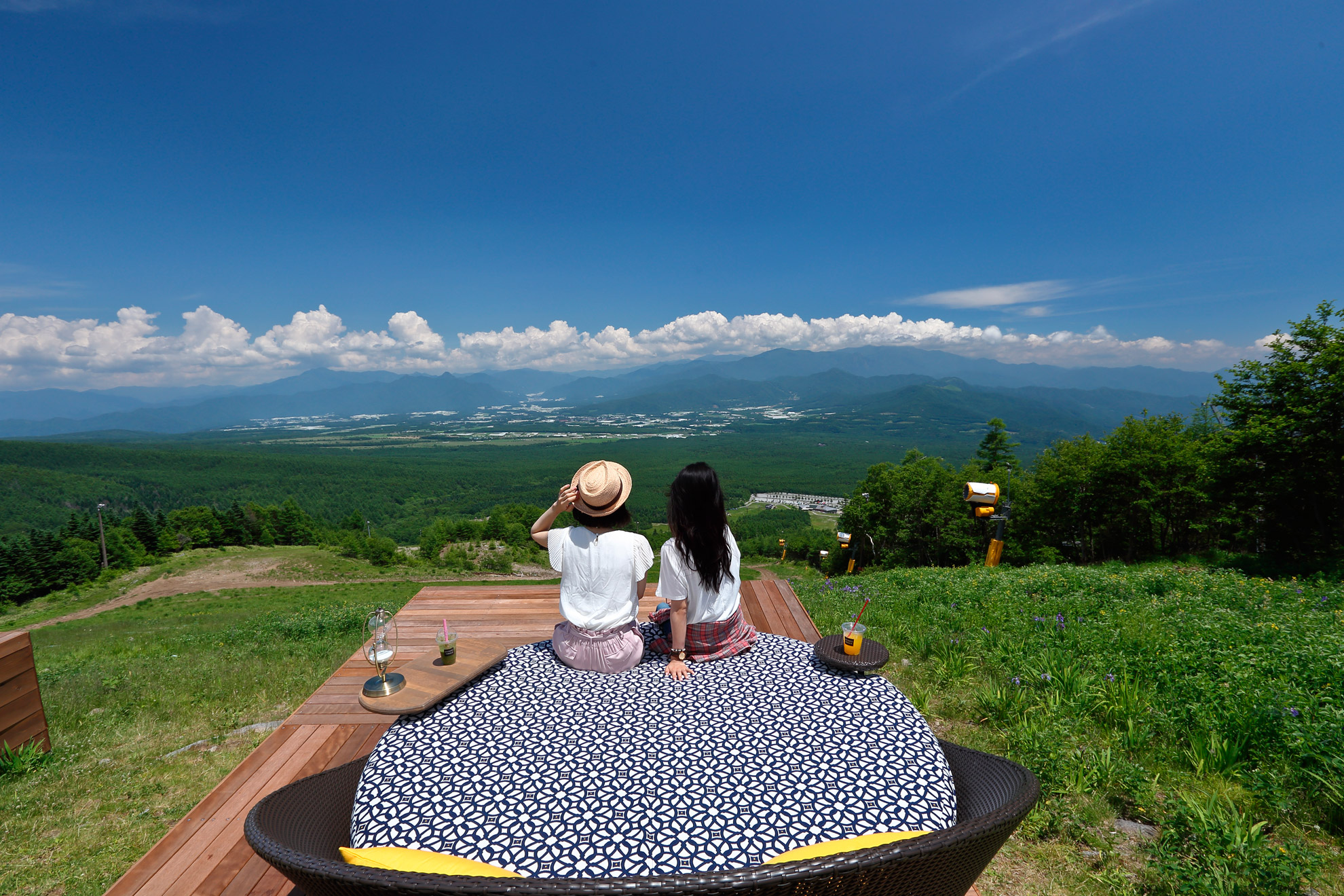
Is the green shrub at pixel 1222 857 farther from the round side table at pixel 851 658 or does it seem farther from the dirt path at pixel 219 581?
the dirt path at pixel 219 581

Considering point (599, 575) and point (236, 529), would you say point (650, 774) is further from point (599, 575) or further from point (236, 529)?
point (236, 529)

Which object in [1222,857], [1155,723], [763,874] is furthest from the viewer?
[1155,723]

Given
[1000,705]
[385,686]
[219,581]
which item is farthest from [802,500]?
[385,686]

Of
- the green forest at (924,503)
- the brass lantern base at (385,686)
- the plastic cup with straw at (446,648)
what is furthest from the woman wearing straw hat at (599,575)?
the green forest at (924,503)

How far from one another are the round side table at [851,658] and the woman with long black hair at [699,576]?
1.59 ft

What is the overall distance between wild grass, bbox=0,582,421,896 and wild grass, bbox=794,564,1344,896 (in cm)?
482

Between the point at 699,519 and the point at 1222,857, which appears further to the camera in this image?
the point at 699,519

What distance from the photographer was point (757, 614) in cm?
554

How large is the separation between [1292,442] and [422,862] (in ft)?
63.1

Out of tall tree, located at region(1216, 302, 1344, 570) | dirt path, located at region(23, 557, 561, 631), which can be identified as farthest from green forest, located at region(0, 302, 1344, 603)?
dirt path, located at region(23, 557, 561, 631)

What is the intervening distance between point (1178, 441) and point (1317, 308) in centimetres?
947

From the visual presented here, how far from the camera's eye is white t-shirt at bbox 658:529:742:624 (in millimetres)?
2846

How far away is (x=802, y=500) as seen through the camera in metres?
96.2

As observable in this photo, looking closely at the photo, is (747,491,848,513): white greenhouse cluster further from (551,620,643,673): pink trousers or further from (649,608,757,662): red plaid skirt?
(551,620,643,673): pink trousers
